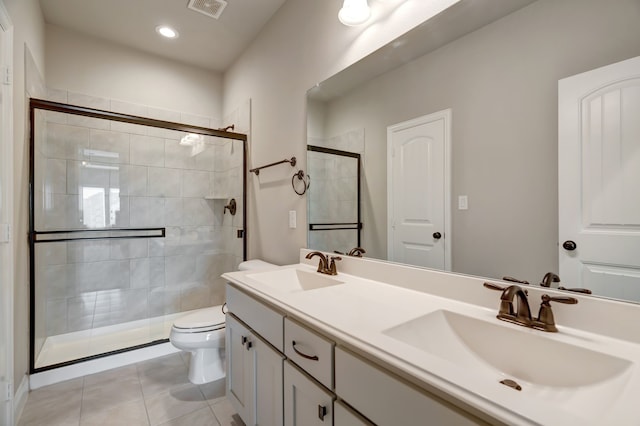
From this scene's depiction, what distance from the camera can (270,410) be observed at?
45.5 inches

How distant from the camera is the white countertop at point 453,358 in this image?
49cm

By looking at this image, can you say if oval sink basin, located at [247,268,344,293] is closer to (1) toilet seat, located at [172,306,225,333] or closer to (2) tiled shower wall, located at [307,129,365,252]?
(2) tiled shower wall, located at [307,129,365,252]

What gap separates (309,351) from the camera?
93 centimetres

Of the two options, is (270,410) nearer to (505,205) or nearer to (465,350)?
(465,350)

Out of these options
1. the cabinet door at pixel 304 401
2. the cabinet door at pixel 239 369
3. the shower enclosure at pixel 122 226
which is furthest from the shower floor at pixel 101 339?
the cabinet door at pixel 304 401

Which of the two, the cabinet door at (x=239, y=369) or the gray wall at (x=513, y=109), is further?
the cabinet door at (x=239, y=369)

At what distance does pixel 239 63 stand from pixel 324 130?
167cm

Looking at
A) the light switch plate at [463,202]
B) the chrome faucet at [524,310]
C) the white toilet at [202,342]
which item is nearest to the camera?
the chrome faucet at [524,310]

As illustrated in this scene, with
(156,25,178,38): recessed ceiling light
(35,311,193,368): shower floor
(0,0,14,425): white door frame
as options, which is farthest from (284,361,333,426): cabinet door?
(156,25,178,38): recessed ceiling light

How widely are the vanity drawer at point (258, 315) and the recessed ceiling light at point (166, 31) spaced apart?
228 centimetres


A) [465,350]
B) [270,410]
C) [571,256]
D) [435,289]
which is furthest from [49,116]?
[571,256]

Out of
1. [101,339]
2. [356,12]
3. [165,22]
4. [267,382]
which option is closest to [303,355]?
[267,382]

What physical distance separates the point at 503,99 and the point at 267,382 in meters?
1.36

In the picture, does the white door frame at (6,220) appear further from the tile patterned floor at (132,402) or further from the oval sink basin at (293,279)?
the oval sink basin at (293,279)
